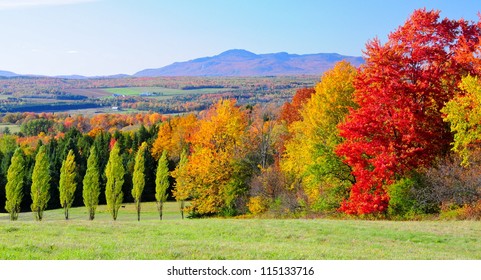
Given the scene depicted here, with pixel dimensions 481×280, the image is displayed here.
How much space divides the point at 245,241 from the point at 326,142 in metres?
18.9

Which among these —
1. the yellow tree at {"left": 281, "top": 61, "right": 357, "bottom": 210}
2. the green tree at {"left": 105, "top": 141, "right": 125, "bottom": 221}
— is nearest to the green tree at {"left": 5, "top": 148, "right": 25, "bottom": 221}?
the green tree at {"left": 105, "top": 141, "right": 125, "bottom": 221}

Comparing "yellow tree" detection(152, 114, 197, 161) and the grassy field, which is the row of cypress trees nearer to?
"yellow tree" detection(152, 114, 197, 161)

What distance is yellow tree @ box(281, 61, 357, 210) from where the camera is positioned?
36.4 metres

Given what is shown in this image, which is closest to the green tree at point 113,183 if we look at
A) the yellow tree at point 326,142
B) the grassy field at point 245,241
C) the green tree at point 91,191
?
the green tree at point 91,191

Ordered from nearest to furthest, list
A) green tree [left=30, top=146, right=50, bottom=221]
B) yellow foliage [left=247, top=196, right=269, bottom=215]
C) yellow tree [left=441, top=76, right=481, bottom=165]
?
yellow tree [left=441, top=76, right=481, bottom=165], yellow foliage [left=247, top=196, right=269, bottom=215], green tree [left=30, top=146, right=50, bottom=221]

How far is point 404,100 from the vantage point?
104 ft

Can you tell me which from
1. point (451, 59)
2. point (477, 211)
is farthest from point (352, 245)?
point (451, 59)

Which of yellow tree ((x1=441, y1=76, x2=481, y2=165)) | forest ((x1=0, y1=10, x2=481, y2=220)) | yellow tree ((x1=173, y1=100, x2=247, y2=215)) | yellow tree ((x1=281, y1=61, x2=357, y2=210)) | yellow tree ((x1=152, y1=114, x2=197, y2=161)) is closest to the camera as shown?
yellow tree ((x1=441, y1=76, x2=481, y2=165))

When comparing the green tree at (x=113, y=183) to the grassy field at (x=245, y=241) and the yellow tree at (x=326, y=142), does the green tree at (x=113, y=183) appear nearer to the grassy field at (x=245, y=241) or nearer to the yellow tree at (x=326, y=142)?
the yellow tree at (x=326, y=142)

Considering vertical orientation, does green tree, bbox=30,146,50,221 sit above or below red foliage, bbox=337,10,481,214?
below

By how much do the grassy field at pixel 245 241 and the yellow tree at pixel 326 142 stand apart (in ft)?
32.3

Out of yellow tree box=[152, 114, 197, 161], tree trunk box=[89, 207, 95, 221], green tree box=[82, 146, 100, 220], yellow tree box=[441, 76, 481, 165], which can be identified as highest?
yellow tree box=[441, 76, 481, 165]

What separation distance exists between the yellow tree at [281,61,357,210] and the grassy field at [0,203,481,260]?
9857mm

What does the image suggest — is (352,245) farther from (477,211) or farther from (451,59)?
(451,59)
